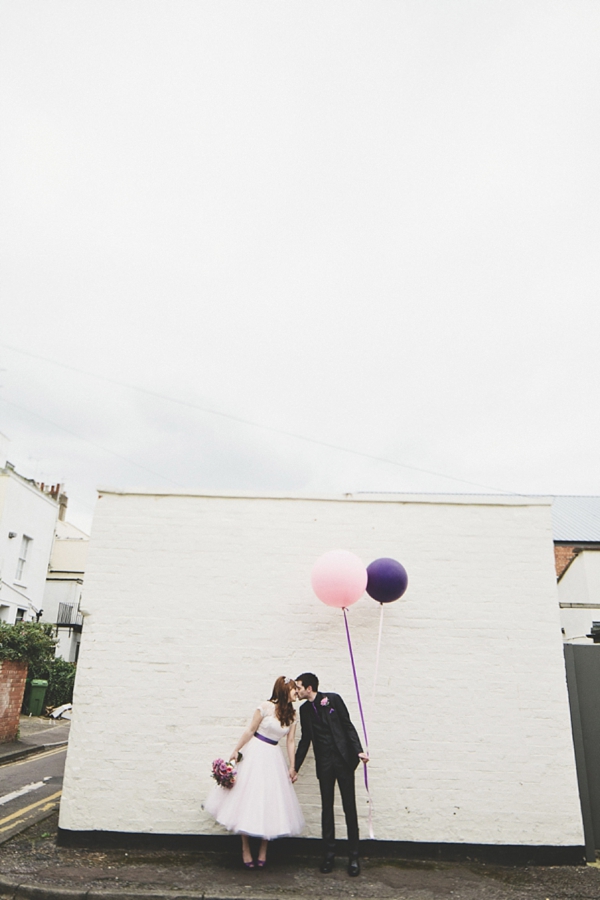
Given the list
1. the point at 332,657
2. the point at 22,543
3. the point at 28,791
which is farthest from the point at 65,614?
the point at 332,657

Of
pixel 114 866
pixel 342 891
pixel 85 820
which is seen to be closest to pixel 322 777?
pixel 342 891

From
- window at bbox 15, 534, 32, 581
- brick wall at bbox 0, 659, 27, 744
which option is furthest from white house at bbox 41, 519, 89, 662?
brick wall at bbox 0, 659, 27, 744

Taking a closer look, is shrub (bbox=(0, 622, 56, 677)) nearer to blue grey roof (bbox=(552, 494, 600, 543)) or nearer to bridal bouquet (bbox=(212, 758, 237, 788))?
bridal bouquet (bbox=(212, 758, 237, 788))

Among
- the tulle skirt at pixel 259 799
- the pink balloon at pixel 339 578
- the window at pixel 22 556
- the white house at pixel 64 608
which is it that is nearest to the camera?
the tulle skirt at pixel 259 799

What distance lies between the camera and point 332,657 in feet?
22.0

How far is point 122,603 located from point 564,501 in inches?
1053

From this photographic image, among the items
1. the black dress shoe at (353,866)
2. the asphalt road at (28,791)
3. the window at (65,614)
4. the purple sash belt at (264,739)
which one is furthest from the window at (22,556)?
the black dress shoe at (353,866)

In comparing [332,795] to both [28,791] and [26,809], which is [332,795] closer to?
[26,809]

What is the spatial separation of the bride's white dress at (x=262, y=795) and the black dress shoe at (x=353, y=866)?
54 centimetres

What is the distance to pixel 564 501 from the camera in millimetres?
29266

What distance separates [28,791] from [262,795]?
17.3 feet

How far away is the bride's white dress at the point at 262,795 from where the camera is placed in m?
5.62

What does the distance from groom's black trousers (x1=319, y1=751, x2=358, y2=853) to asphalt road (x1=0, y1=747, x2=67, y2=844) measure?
10.9 feet

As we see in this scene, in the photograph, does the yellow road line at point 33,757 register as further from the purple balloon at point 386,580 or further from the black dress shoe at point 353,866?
the purple balloon at point 386,580
